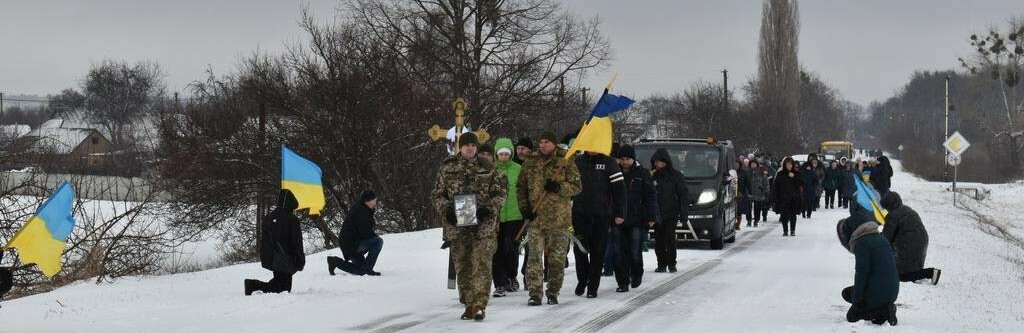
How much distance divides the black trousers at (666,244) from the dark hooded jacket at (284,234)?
514 centimetres

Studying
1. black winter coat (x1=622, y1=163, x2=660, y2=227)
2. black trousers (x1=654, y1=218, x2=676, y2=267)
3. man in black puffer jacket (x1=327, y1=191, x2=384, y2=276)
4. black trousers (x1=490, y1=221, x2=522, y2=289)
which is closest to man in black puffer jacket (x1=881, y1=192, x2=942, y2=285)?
black winter coat (x1=622, y1=163, x2=660, y2=227)

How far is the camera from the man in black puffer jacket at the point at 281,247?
11820mm

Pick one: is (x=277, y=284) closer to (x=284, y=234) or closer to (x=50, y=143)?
(x=284, y=234)

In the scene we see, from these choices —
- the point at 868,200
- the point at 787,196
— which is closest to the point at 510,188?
the point at 868,200

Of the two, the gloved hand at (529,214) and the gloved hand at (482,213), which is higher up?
the gloved hand at (482,213)

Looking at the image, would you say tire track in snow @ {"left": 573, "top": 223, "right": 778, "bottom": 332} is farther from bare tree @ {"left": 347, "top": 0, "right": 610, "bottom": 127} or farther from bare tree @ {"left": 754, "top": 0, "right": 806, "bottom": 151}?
bare tree @ {"left": 754, "top": 0, "right": 806, "bottom": 151}

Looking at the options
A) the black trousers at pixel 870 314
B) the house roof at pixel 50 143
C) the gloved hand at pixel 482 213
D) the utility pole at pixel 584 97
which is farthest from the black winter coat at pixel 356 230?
the utility pole at pixel 584 97

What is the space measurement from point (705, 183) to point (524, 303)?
8.53m

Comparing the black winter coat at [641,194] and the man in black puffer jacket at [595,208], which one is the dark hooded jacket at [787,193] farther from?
the man in black puffer jacket at [595,208]

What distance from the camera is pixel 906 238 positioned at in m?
12.5

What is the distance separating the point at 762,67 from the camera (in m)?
85.0

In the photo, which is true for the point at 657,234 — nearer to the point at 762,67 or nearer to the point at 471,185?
the point at 471,185

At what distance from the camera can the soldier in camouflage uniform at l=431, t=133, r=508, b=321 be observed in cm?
995

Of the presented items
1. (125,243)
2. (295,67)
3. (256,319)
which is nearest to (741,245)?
(125,243)
